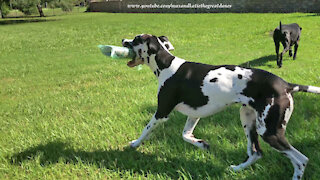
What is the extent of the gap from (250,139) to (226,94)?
0.69 meters

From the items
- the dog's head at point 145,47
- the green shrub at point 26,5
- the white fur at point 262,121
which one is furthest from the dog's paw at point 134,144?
the green shrub at point 26,5

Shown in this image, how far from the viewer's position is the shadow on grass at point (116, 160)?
3307mm

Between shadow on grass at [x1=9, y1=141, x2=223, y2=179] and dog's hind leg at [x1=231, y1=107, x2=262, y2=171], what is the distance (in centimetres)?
30

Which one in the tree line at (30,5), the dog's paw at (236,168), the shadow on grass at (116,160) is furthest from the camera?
the tree line at (30,5)

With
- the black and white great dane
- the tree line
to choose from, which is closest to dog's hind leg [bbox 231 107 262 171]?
the black and white great dane

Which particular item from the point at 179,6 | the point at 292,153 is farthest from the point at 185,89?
the point at 179,6

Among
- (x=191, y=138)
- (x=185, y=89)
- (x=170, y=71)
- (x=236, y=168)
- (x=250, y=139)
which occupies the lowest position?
(x=236, y=168)

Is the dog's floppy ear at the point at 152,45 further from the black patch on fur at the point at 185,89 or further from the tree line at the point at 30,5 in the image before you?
the tree line at the point at 30,5

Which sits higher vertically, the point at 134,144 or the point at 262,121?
the point at 262,121

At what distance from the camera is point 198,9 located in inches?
1379

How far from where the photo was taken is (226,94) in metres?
2.96

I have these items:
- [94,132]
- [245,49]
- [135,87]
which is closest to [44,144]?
[94,132]

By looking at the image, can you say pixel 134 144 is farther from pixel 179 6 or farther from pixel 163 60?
pixel 179 6

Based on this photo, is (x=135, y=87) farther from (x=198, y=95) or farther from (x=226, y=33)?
(x=226, y=33)
